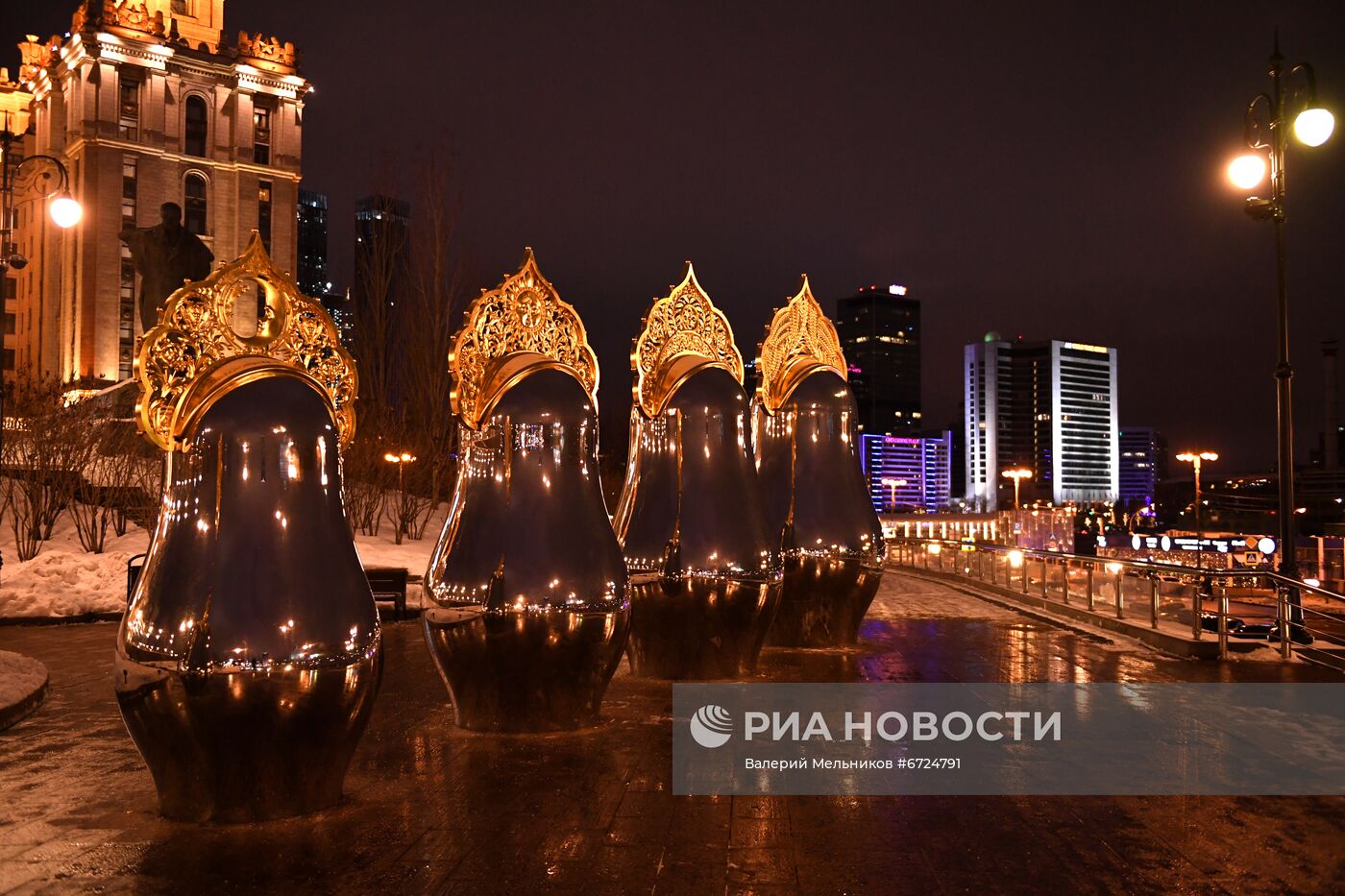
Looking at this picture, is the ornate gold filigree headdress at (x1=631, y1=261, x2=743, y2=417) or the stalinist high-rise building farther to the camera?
the stalinist high-rise building

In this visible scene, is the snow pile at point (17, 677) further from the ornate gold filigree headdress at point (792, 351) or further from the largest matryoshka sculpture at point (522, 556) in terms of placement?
the ornate gold filigree headdress at point (792, 351)

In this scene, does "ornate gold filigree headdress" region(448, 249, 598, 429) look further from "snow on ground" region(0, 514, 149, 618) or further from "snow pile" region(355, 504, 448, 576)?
"snow pile" region(355, 504, 448, 576)

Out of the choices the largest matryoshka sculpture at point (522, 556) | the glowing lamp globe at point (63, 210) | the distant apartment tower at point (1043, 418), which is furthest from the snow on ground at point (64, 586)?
the distant apartment tower at point (1043, 418)

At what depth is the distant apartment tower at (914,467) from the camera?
168 m

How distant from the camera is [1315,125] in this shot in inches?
571

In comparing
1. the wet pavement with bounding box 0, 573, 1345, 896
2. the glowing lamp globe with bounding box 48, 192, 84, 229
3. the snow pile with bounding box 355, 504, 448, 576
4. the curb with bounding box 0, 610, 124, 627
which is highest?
the glowing lamp globe with bounding box 48, 192, 84, 229

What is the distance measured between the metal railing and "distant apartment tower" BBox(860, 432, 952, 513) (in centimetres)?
13879

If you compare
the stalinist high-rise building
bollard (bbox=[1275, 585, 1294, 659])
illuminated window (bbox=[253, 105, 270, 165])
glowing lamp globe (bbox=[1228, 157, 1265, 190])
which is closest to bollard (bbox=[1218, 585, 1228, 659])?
bollard (bbox=[1275, 585, 1294, 659])

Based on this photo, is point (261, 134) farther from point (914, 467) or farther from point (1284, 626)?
point (914, 467)

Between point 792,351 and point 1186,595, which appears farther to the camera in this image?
point 1186,595

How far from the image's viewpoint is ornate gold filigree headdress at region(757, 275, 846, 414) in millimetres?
13781

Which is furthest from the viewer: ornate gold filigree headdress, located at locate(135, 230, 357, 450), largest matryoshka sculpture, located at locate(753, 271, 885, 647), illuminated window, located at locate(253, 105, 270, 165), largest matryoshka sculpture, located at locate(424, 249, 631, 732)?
illuminated window, located at locate(253, 105, 270, 165)

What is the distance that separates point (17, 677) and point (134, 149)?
5697 centimetres

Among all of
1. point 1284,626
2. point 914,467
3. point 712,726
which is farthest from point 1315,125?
point 914,467
